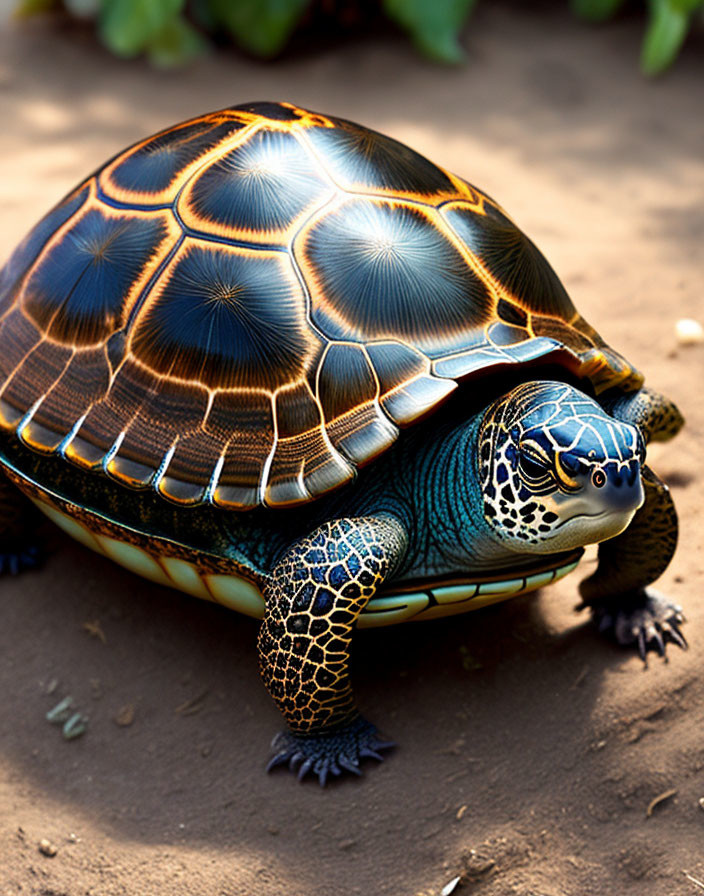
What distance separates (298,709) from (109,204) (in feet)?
5.40

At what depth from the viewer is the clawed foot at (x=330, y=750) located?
8.77 ft

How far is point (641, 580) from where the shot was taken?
9.65 ft

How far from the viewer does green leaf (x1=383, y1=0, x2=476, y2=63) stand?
6148mm

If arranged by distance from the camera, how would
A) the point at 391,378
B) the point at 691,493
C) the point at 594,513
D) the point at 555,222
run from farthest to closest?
the point at 555,222 < the point at 691,493 < the point at 391,378 < the point at 594,513

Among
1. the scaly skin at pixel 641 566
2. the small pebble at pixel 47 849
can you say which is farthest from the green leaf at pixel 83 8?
the small pebble at pixel 47 849

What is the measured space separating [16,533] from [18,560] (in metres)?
0.10

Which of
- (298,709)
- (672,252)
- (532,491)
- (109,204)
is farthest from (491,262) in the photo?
(672,252)

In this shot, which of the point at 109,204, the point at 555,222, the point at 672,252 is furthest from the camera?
the point at 555,222

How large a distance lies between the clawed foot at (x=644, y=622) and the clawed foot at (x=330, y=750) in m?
0.81

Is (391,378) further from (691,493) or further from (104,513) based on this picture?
(691,493)

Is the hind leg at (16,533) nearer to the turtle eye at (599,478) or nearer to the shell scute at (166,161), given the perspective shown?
the shell scute at (166,161)

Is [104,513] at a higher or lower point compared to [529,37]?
lower

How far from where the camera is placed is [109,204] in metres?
3.00

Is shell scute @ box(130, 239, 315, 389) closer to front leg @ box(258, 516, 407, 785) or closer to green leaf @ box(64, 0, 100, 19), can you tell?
front leg @ box(258, 516, 407, 785)
